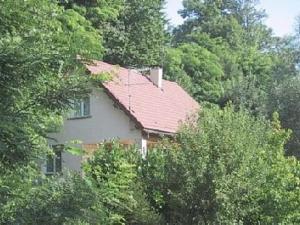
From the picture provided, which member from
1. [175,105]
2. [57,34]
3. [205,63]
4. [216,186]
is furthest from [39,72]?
[205,63]

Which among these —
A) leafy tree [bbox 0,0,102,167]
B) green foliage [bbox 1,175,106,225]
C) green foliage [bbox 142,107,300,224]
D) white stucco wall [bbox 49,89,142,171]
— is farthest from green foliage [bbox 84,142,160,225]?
white stucco wall [bbox 49,89,142,171]

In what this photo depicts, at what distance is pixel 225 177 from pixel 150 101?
15.1 metres

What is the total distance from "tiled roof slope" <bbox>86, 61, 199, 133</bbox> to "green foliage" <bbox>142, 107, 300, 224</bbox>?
957 centimetres

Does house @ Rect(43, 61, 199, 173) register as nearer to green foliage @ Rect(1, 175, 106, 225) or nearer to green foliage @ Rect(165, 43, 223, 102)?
green foliage @ Rect(165, 43, 223, 102)

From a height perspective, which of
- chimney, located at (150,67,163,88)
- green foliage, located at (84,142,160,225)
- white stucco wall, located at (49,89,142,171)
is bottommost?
green foliage, located at (84,142,160,225)

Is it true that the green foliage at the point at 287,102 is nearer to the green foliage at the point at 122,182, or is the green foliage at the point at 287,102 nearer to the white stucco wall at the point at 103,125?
the white stucco wall at the point at 103,125

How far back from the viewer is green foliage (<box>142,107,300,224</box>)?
1034 centimetres

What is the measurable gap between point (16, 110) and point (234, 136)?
21.5 feet

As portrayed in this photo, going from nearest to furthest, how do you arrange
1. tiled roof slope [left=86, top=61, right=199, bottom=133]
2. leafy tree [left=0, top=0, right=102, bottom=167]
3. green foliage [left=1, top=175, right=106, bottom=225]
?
leafy tree [left=0, top=0, right=102, bottom=167], green foliage [left=1, top=175, right=106, bottom=225], tiled roof slope [left=86, top=61, right=199, bottom=133]

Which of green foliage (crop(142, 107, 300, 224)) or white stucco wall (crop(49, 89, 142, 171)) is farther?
white stucco wall (crop(49, 89, 142, 171))

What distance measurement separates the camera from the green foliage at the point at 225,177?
10.3 metres

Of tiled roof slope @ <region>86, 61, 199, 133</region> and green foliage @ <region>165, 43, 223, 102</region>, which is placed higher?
green foliage @ <region>165, 43, 223, 102</region>

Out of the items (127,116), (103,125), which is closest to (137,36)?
(103,125)

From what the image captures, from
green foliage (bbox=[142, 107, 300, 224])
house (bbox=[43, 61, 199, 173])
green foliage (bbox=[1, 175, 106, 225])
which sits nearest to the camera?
green foliage (bbox=[1, 175, 106, 225])
